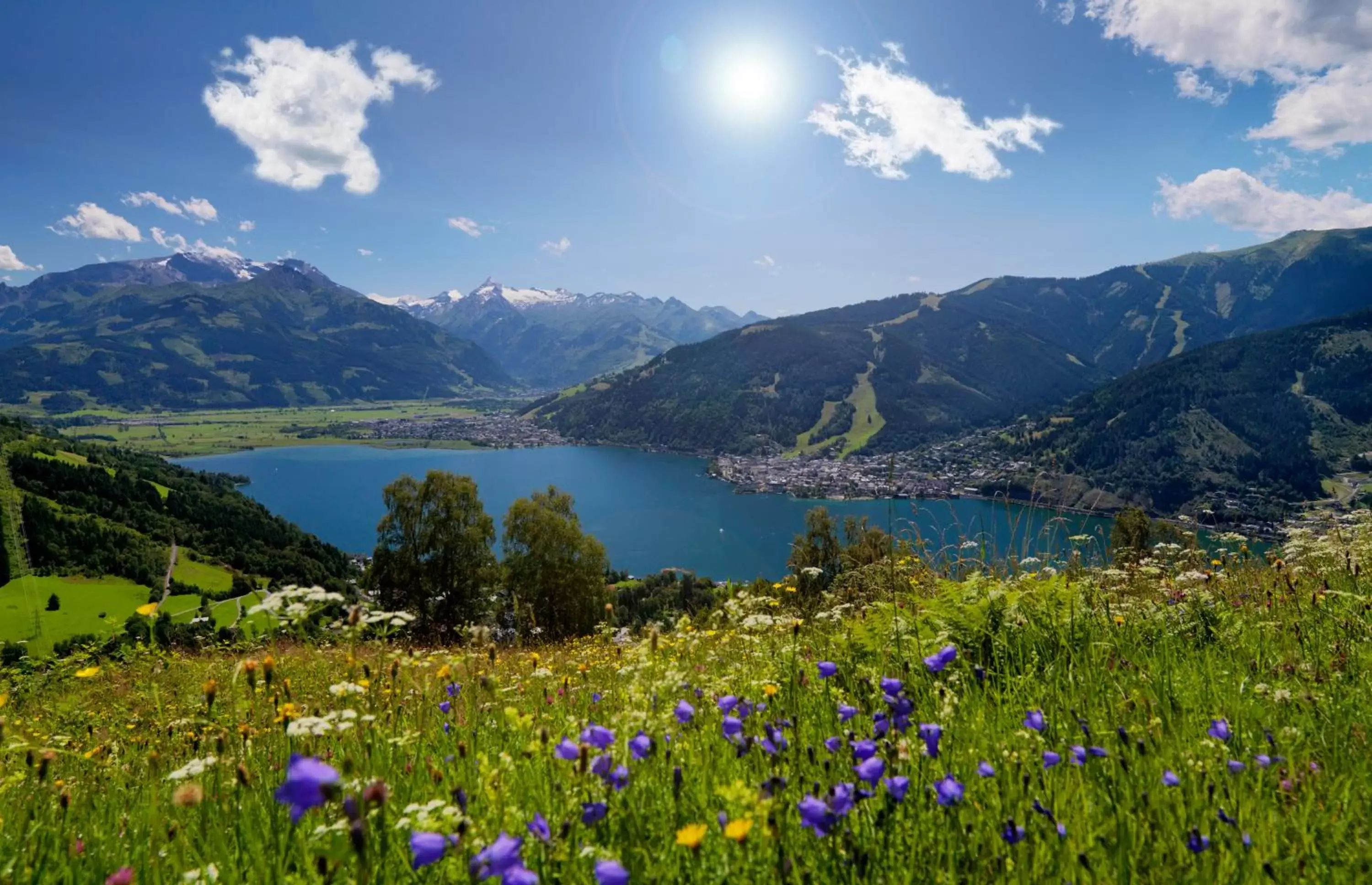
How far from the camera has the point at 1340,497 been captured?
11775cm

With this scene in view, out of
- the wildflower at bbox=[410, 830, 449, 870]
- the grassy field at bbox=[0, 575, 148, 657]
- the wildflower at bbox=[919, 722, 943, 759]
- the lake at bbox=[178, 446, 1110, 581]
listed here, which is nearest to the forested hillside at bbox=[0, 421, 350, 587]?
the grassy field at bbox=[0, 575, 148, 657]

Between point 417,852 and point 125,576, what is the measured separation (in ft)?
287

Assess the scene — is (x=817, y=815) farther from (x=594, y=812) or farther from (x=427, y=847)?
(x=427, y=847)

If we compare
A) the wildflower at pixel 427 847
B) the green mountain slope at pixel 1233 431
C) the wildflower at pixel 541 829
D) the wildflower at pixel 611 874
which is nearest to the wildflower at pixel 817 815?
the wildflower at pixel 611 874

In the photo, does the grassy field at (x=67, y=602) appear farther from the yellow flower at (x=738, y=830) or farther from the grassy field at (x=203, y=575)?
the yellow flower at (x=738, y=830)

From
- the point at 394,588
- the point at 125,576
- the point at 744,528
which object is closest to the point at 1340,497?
the point at 744,528

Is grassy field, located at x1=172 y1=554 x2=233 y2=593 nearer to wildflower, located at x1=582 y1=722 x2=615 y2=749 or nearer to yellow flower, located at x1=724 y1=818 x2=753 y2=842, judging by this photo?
wildflower, located at x1=582 y1=722 x2=615 y2=749

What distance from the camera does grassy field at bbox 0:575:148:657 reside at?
40406mm

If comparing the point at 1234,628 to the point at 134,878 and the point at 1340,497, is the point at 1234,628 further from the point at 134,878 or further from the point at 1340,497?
the point at 1340,497

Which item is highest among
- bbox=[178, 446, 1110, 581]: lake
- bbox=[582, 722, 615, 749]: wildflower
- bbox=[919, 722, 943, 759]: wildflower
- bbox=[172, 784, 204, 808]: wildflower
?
bbox=[172, 784, 204, 808]: wildflower

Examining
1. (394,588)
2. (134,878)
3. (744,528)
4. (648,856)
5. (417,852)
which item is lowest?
(744,528)

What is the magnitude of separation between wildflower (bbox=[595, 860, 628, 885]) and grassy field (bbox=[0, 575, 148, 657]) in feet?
151

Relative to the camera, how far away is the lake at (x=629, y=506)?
9806 centimetres

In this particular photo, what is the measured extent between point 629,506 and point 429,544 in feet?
366
